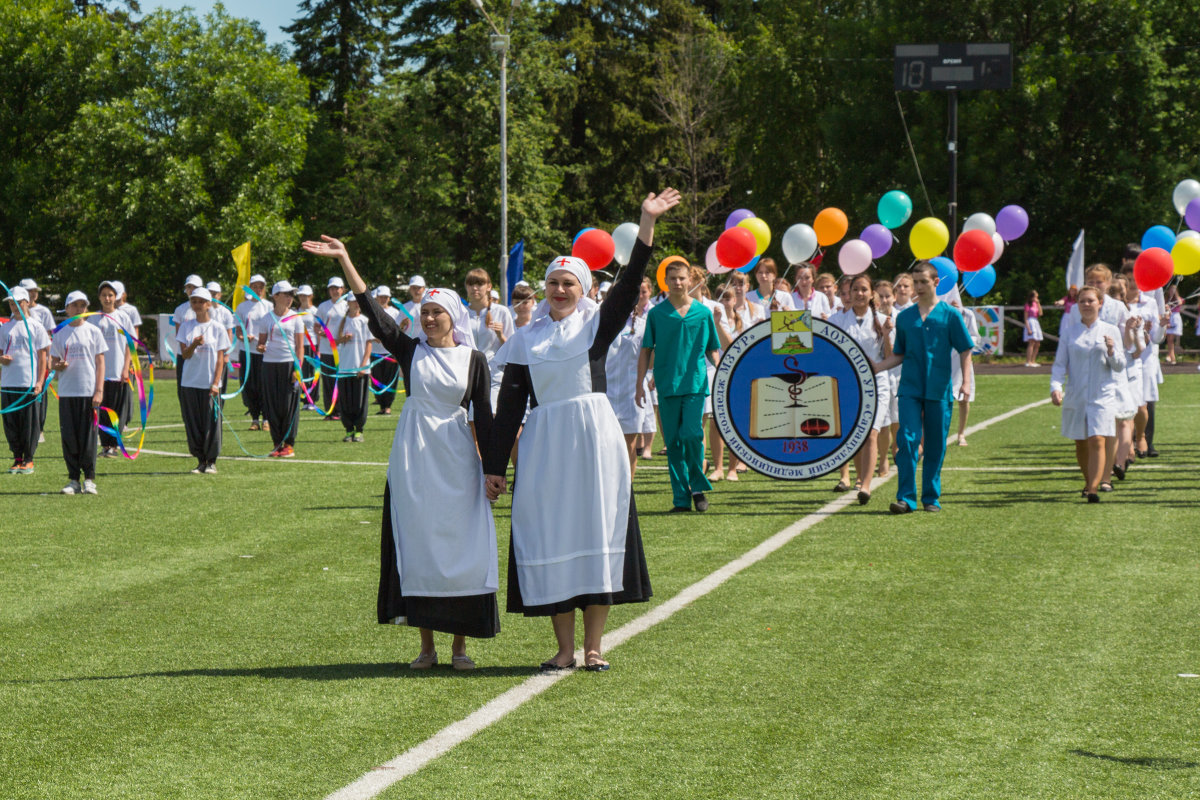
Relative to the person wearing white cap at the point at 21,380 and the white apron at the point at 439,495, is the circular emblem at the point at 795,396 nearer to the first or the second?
the white apron at the point at 439,495

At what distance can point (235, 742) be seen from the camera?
5488 millimetres

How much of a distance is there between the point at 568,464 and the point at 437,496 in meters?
0.59

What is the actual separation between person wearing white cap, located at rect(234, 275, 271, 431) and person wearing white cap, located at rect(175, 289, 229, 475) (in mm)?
2967

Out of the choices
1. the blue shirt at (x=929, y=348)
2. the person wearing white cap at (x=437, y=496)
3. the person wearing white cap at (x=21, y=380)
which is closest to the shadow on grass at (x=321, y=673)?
the person wearing white cap at (x=437, y=496)

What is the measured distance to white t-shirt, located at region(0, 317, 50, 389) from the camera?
609 inches

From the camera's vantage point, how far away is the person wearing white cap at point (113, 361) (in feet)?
52.7

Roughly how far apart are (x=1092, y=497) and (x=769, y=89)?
4362 cm

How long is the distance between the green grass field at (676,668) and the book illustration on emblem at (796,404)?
0.80m

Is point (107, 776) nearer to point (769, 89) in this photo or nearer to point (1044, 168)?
point (1044, 168)

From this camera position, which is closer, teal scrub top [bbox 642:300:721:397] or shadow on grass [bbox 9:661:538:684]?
shadow on grass [bbox 9:661:538:684]

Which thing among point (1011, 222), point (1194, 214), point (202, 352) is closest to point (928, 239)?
point (1194, 214)

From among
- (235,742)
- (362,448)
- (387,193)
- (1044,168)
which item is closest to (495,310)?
(362,448)

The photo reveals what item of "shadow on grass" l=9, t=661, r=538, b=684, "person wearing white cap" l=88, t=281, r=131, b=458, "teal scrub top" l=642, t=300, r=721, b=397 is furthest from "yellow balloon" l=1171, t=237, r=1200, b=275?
"person wearing white cap" l=88, t=281, r=131, b=458

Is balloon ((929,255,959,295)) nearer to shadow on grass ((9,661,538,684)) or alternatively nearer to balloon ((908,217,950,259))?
balloon ((908,217,950,259))
